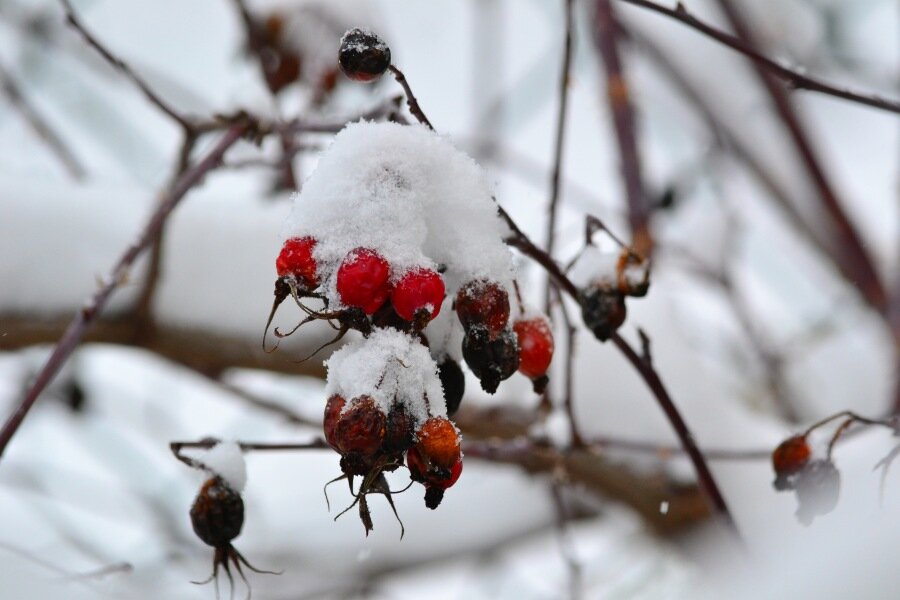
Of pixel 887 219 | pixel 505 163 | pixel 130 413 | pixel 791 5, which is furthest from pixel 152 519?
pixel 887 219

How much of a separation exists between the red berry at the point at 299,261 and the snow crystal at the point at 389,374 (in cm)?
6

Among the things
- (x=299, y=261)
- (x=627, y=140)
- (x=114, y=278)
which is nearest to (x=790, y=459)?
(x=299, y=261)

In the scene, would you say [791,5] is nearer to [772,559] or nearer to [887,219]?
[887,219]

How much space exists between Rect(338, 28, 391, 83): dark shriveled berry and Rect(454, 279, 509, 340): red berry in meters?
0.21

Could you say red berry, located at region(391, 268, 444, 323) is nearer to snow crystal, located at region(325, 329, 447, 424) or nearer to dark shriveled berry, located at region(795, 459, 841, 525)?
snow crystal, located at region(325, 329, 447, 424)

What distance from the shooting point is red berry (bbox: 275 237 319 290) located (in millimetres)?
584

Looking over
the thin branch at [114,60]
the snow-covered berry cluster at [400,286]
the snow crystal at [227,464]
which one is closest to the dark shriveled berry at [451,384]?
the snow-covered berry cluster at [400,286]

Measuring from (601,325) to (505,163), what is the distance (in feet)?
6.12

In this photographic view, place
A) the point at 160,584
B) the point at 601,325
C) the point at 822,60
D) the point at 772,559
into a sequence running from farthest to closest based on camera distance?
the point at 822,60, the point at 160,584, the point at 601,325, the point at 772,559

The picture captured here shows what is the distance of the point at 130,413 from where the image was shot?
282 centimetres

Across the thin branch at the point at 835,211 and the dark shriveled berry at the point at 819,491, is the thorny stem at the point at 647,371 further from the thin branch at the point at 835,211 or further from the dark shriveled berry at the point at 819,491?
the thin branch at the point at 835,211

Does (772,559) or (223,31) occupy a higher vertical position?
(223,31)

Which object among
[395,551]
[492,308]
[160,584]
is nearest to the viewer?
[492,308]

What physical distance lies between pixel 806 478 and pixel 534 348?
1.06 ft
